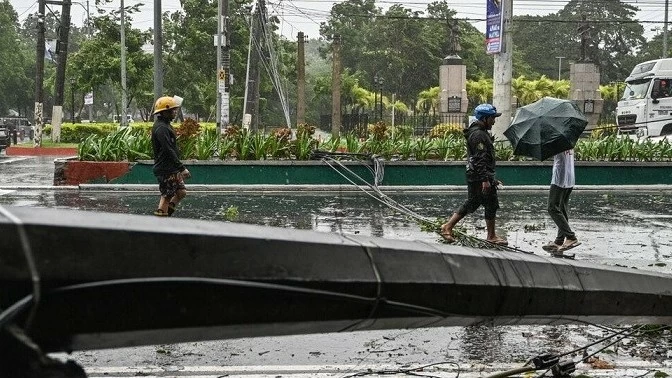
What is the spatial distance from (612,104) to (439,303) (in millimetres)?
66338

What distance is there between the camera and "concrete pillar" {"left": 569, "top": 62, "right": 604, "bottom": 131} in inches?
1850

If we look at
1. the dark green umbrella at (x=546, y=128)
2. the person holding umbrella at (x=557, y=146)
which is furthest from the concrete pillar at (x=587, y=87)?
the person holding umbrella at (x=557, y=146)

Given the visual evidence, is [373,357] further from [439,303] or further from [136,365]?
Result: [439,303]

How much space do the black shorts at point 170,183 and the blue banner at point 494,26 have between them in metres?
10.9

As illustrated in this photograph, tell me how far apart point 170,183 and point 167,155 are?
400 mm

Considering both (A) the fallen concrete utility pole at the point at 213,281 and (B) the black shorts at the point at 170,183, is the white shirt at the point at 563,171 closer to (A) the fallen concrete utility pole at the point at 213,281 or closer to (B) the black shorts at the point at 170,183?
(B) the black shorts at the point at 170,183

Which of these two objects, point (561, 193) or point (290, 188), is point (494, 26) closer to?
point (290, 188)

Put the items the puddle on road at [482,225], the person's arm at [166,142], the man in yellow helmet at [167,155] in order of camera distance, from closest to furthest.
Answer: the puddle on road at [482,225], the man in yellow helmet at [167,155], the person's arm at [166,142]

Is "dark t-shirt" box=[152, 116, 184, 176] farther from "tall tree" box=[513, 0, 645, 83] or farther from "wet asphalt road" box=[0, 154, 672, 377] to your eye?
"tall tree" box=[513, 0, 645, 83]

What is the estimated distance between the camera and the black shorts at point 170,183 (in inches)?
481

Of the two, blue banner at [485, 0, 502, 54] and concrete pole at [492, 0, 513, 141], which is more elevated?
blue banner at [485, 0, 502, 54]

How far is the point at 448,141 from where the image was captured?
20453 mm

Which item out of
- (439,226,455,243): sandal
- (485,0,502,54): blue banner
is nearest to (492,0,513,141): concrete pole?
(485,0,502,54): blue banner

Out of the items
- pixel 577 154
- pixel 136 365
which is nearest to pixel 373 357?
pixel 136 365
